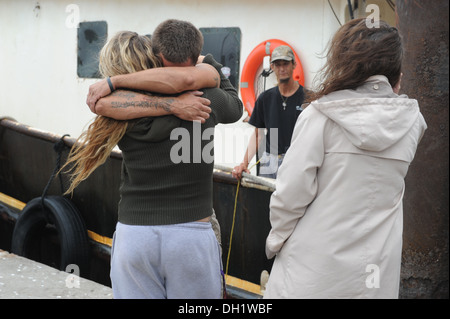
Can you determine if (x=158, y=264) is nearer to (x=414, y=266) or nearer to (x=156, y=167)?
(x=156, y=167)

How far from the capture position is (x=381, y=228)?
2.11 m

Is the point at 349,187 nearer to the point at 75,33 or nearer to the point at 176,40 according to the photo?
the point at 176,40

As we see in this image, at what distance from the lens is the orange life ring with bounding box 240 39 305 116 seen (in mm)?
5367

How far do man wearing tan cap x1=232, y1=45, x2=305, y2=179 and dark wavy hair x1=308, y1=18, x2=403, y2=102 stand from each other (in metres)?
2.51

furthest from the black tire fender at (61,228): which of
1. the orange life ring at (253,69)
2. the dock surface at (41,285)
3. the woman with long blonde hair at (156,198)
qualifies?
the woman with long blonde hair at (156,198)

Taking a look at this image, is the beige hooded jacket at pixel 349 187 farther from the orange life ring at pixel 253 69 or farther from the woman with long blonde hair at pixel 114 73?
the orange life ring at pixel 253 69

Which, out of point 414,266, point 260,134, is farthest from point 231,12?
point 414,266

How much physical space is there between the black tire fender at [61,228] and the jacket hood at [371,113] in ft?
13.5

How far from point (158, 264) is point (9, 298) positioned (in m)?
2.09

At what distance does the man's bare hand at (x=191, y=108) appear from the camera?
7.55 feet

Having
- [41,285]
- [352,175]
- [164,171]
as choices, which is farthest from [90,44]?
[352,175]

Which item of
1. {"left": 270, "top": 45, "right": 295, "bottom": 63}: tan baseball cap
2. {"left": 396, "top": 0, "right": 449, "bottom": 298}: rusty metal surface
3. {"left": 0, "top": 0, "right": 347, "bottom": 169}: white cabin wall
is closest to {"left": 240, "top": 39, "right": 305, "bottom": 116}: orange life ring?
{"left": 0, "top": 0, "right": 347, "bottom": 169}: white cabin wall

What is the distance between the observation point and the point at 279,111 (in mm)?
4742

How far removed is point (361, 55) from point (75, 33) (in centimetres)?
565
